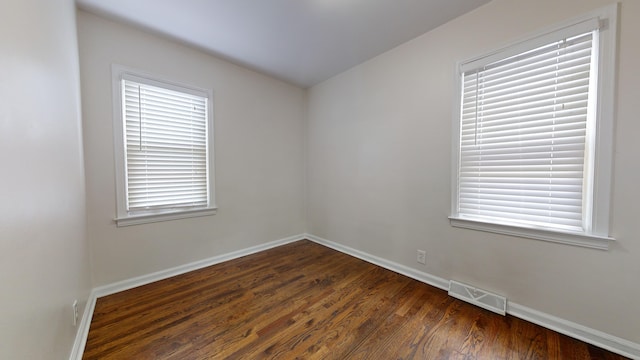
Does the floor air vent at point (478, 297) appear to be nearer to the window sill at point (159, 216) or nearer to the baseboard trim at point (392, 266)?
the baseboard trim at point (392, 266)

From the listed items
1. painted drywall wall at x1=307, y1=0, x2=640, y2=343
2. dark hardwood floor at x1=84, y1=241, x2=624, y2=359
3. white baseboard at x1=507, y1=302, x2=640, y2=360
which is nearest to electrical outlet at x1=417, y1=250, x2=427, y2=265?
painted drywall wall at x1=307, y1=0, x2=640, y2=343

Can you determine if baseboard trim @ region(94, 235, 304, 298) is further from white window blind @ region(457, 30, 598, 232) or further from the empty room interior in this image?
white window blind @ region(457, 30, 598, 232)

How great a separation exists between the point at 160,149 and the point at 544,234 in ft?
11.7

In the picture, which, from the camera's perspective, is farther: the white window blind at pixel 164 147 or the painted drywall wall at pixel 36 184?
the white window blind at pixel 164 147

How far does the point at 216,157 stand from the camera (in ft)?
9.33

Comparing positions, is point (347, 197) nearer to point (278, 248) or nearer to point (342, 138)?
point (342, 138)

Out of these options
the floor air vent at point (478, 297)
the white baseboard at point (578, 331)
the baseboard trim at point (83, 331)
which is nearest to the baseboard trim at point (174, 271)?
the baseboard trim at point (83, 331)

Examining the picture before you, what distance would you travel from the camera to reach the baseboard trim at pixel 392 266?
89.7 inches

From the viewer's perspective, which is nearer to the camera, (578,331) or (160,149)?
(578,331)

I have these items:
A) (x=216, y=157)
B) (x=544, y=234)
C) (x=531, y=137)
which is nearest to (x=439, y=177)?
(x=531, y=137)

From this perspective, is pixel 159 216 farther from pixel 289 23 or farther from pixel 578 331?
pixel 578 331

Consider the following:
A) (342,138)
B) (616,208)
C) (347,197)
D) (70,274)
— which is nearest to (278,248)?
(347,197)

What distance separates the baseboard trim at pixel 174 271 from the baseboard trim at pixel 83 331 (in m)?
0.14

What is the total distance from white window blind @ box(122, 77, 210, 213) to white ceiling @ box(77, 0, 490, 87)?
1.97ft
